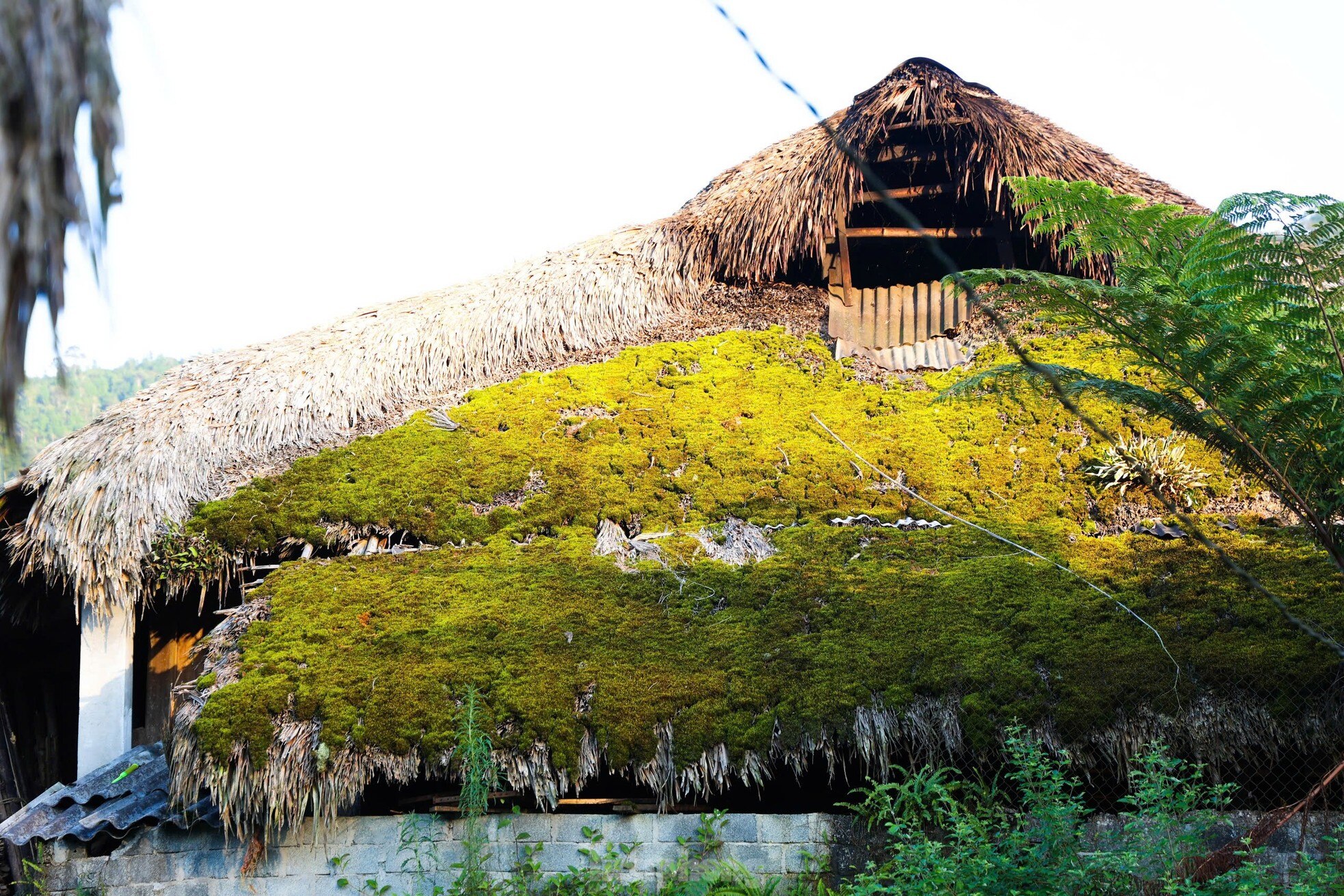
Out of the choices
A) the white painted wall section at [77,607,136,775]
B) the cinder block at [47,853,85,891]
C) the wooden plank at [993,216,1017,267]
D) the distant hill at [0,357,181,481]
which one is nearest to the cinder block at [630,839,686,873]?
the cinder block at [47,853,85,891]

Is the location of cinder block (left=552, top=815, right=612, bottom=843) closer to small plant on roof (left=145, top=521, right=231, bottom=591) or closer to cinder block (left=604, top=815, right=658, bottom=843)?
cinder block (left=604, top=815, right=658, bottom=843)

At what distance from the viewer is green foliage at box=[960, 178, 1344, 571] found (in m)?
4.66

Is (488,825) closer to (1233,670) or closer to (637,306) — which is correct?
(1233,670)

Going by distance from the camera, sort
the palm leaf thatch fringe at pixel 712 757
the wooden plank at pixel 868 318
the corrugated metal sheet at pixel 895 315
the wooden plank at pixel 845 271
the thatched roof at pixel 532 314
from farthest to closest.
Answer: the wooden plank at pixel 845 271 → the wooden plank at pixel 868 318 → the corrugated metal sheet at pixel 895 315 → the thatched roof at pixel 532 314 → the palm leaf thatch fringe at pixel 712 757

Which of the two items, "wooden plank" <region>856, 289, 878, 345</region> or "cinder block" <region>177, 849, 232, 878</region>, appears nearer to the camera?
"cinder block" <region>177, 849, 232, 878</region>

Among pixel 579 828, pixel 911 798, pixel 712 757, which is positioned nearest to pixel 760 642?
pixel 712 757

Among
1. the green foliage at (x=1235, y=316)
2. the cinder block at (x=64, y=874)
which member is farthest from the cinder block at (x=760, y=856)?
the cinder block at (x=64, y=874)

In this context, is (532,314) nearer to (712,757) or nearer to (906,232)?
(906,232)

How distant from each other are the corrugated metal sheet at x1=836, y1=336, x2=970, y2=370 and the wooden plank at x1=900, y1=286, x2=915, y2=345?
8 cm

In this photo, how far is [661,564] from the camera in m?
6.78

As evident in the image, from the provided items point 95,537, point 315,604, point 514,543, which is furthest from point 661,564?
point 95,537

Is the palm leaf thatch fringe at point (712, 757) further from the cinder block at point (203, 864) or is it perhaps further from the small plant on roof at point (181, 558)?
the small plant on roof at point (181, 558)

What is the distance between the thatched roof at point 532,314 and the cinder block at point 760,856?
174 inches

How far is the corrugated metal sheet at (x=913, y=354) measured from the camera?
27.8 feet
